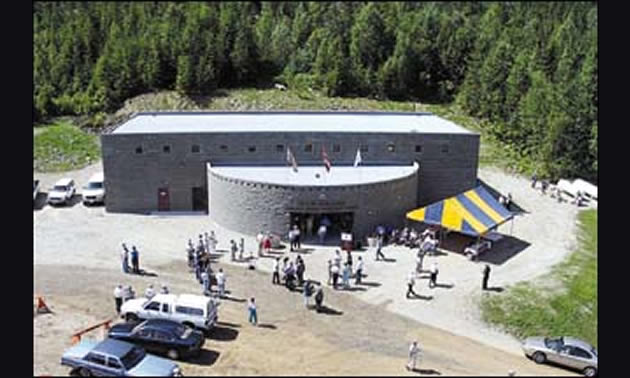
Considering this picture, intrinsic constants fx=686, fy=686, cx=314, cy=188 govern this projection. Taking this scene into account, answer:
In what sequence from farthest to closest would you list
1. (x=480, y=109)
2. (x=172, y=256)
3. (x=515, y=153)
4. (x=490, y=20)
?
1. (x=490, y=20)
2. (x=480, y=109)
3. (x=515, y=153)
4. (x=172, y=256)

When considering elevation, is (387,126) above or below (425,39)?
below

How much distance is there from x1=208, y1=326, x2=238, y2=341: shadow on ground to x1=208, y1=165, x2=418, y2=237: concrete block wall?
1138 centimetres

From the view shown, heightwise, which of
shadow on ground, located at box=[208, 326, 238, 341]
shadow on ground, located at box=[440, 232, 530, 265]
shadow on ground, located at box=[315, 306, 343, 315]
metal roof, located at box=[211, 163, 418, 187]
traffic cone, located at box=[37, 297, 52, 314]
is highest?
metal roof, located at box=[211, 163, 418, 187]

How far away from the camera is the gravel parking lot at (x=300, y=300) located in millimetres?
25141

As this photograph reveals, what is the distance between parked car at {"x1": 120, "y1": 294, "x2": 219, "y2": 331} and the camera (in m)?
26.4

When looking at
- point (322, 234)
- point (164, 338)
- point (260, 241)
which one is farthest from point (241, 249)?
point (164, 338)

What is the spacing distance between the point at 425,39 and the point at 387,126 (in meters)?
35.8

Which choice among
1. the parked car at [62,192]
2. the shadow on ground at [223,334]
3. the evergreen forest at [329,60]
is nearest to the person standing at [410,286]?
the shadow on ground at [223,334]

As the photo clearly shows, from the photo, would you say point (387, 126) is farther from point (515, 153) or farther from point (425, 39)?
point (425, 39)

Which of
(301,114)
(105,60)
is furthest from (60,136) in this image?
(301,114)

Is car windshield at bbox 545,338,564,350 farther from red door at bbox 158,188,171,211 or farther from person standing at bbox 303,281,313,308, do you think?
red door at bbox 158,188,171,211

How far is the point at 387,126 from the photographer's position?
45.4m

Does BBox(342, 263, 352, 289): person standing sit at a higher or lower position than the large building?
lower

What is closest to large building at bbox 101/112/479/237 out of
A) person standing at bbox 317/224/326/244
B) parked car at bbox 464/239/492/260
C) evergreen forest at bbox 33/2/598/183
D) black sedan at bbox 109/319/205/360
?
person standing at bbox 317/224/326/244
